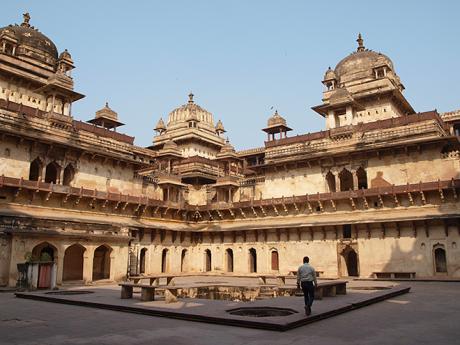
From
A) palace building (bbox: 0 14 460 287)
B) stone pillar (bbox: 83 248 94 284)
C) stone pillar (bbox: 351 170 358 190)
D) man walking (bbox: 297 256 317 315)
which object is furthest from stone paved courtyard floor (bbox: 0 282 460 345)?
stone pillar (bbox: 351 170 358 190)

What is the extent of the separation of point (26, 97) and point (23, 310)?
3209 cm

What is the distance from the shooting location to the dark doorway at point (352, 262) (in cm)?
3222

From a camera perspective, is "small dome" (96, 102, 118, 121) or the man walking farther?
"small dome" (96, 102, 118, 121)

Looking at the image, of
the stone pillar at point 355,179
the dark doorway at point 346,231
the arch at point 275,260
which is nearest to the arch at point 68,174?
the arch at point 275,260

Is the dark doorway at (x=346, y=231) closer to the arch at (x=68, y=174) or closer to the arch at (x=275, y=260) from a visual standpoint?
the arch at (x=275, y=260)

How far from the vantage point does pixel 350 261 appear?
3272cm

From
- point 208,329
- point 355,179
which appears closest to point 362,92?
point 355,179

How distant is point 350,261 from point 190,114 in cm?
2985

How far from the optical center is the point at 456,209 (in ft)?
90.9

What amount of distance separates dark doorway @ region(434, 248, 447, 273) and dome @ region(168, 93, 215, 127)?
111 ft

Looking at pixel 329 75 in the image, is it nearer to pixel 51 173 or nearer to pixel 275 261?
pixel 275 261

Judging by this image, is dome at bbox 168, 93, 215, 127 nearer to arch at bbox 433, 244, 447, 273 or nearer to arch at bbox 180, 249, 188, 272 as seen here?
arch at bbox 180, 249, 188, 272

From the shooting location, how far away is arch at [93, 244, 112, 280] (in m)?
26.8

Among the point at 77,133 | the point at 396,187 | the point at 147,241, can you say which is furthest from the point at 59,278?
the point at 396,187
